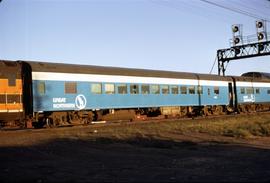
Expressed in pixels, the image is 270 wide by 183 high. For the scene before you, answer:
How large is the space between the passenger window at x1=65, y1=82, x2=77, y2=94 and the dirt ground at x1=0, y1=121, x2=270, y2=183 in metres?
Answer: 5.63

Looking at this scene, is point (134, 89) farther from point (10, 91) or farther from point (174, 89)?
point (10, 91)

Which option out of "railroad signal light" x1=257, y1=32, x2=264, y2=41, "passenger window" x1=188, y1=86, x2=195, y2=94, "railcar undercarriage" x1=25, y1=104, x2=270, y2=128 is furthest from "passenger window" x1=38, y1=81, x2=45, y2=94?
"railroad signal light" x1=257, y1=32, x2=264, y2=41

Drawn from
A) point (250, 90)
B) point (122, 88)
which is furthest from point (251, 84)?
point (122, 88)

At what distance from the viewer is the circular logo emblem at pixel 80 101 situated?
1023 inches

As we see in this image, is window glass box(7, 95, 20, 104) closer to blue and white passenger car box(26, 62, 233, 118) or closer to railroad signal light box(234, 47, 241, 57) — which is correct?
blue and white passenger car box(26, 62, 233, 118)

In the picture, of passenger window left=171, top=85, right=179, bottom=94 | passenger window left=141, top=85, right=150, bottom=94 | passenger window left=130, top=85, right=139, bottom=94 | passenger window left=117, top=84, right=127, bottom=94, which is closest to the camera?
passenger window left=117, top=84, right=127, bottom=94

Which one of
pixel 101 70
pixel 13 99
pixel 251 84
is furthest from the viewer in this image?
pixel 251 84

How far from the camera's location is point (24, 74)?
2350 cm

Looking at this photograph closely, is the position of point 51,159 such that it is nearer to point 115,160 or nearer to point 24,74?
point 115,160

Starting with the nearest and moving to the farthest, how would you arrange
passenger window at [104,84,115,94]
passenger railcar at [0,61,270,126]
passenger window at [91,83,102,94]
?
1. passenger railcar at [0,61,270,126]
2. passenger window at [91,83,102,94]
3. passenger window at [104,84,115,94]

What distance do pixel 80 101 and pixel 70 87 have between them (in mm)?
1034

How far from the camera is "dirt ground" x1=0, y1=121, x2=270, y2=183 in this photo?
9.99 meters

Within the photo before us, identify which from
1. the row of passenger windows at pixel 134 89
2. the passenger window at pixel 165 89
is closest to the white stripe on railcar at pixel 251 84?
the row of passenger windows at pixel 134 89

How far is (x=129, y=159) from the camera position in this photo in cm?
1327
